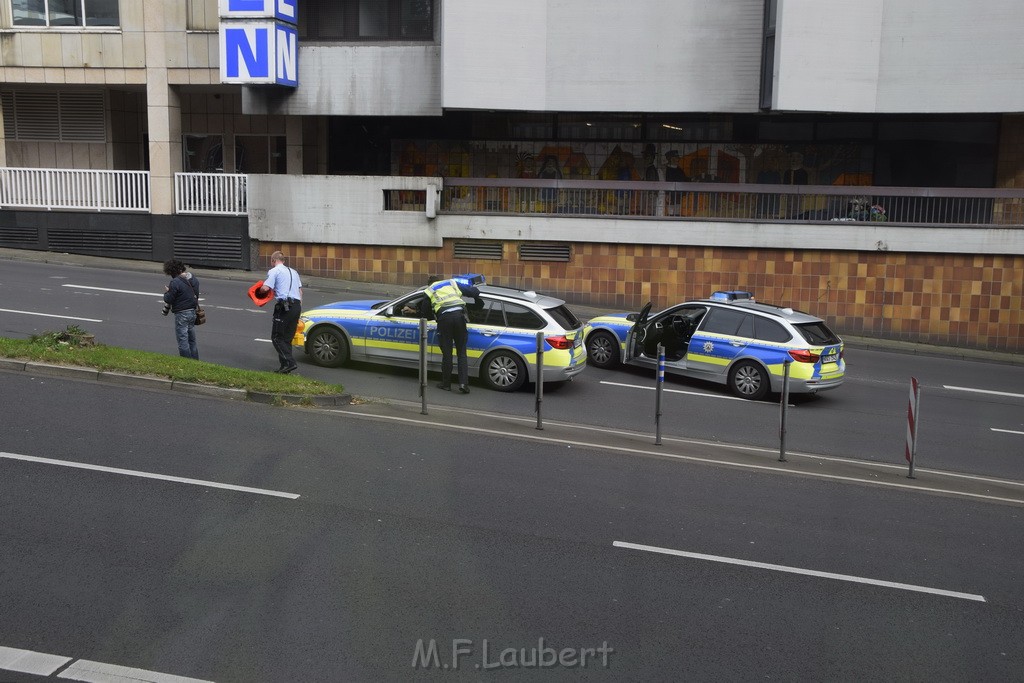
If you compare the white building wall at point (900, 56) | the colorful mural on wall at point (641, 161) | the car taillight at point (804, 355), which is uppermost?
the white building wall at point (900, 56)

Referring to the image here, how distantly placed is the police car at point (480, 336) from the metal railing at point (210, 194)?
36.2 ft

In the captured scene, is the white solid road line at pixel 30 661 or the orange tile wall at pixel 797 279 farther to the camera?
the orange tile wall at pixel 797 279

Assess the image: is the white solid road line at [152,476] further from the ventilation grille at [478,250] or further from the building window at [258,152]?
the building window at [258,152]

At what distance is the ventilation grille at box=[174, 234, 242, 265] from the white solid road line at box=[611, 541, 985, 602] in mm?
18865

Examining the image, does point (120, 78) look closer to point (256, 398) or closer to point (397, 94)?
point (397, 94)

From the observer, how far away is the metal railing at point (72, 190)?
998 inches

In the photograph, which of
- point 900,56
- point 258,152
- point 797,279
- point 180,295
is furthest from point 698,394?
point 258,152

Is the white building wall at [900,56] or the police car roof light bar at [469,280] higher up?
the white building wall at [900,56]

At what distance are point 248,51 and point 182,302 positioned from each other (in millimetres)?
11528

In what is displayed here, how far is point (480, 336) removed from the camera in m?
14.3

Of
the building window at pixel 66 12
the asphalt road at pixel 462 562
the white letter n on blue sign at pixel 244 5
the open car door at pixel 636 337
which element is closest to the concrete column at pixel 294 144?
the white letter n on blue sign at pixel 244 5

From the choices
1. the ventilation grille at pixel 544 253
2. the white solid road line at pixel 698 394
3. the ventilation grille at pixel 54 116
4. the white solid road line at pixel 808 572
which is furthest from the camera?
the ventilation grille at pixel 54 116

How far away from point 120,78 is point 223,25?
3.80 metres

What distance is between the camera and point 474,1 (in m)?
23.1
